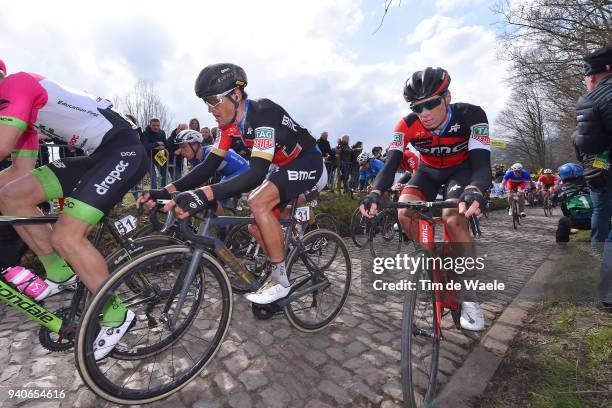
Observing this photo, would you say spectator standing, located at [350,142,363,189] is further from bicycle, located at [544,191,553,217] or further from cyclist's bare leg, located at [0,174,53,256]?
cyclist's bare leg, located at [0,174,53,256]

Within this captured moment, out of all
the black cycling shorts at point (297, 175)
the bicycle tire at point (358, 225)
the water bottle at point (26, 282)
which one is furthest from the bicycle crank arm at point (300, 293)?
the bicycle tire at point (358, 225)

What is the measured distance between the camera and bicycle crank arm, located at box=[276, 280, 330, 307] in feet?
10.4

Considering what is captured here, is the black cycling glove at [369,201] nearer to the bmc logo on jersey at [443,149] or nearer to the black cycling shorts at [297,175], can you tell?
the black cycling shorts at [297,175]

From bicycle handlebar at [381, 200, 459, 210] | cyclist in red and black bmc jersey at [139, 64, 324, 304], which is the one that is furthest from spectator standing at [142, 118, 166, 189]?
bicycle handlebar at [381, 200, 459, 210]

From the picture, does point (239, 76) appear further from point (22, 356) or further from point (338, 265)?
point (22, 356)

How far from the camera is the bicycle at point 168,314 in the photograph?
221 cm

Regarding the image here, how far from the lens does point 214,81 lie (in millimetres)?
3092

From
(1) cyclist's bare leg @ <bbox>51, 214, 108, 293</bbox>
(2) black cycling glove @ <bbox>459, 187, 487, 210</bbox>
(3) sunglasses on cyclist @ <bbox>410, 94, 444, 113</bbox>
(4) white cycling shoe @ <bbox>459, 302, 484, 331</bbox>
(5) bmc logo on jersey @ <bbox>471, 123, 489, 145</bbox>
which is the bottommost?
(4) white cycling shoe @ <bbox>459, 302, 484, 331</bbox>

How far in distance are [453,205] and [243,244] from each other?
123 inches

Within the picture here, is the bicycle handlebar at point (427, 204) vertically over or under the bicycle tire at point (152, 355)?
over

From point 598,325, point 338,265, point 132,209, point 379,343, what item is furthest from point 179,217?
point 132,209

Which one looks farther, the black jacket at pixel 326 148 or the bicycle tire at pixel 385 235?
the black jacket at pixel 326 148

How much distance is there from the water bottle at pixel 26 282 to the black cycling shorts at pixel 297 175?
2.10 m

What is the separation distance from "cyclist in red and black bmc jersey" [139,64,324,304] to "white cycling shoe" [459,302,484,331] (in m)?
1.92
